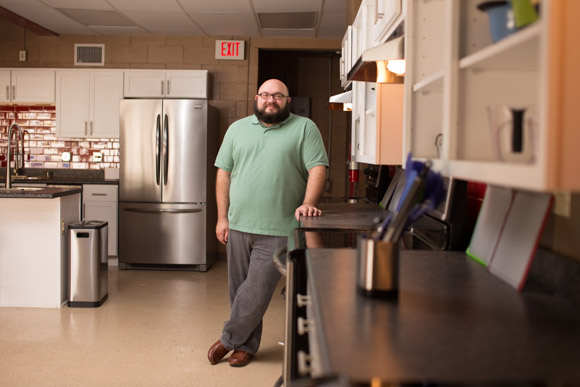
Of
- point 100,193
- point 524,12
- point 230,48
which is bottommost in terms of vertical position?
point 100,193

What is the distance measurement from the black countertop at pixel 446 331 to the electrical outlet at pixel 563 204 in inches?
9.5

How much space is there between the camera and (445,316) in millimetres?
1194

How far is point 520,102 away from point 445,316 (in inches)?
21.9

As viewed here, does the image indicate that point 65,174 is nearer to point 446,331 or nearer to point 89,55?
point 89,55

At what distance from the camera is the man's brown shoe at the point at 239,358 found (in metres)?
3.27

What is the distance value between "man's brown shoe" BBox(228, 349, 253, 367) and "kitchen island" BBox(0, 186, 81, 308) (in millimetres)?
1789

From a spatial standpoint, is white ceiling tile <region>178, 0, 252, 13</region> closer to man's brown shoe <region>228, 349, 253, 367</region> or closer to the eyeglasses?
the eyeglasses

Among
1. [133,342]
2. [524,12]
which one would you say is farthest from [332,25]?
[524,12]

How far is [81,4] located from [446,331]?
17.1ft

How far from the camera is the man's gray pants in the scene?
3.20m

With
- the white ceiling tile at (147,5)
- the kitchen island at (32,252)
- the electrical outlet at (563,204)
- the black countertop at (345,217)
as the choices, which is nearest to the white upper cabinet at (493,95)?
the electrical outlet at (563,204)

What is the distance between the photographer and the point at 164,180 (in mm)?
5930

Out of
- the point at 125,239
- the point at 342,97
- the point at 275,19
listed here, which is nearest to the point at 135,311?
the point at 125,239

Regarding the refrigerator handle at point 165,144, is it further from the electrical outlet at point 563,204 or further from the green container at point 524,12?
the green container at point 524,12
